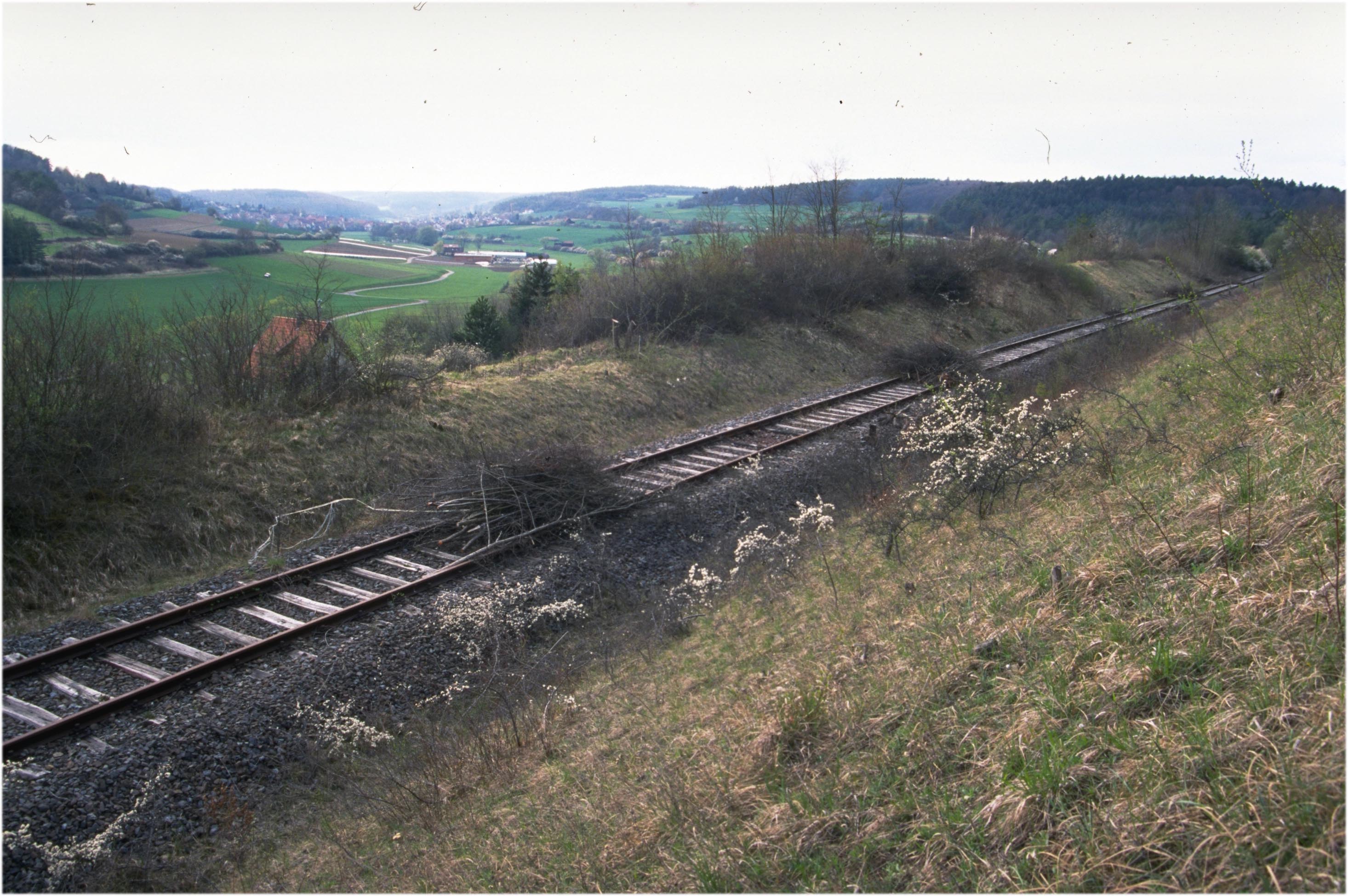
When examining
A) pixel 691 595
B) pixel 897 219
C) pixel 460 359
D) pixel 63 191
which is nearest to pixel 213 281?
pixel 63 191

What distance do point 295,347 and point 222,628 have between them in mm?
7351

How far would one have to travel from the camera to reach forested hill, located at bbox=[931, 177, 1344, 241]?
53.2 metres

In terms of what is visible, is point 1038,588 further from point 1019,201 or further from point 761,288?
point 1019,201

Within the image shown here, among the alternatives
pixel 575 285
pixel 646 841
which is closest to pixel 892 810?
pixel 646 841

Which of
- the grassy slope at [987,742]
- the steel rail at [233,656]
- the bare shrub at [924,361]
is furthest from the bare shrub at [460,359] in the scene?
the grassy slope at [987,742]

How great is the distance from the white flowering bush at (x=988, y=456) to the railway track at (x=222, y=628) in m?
3.54

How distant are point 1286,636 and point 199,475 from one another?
38.3ft

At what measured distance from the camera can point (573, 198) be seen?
47.6m

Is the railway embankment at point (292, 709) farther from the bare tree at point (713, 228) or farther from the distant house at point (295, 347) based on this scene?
the bare tree at point (713, 228)

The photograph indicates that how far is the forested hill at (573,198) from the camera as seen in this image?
4584cm

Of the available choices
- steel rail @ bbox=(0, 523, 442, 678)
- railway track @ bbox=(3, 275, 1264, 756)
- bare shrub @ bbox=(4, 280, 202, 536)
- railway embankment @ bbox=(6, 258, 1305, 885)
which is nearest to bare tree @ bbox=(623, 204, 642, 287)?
railway track @ bbox=(3, 275, 1264, 756)

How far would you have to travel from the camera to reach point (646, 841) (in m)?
4.05

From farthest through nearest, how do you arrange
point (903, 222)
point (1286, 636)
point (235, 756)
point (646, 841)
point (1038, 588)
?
point (903, 222) → point (235, 756) → point (1038, 588) → point (646, 841) → point (1286, 636)

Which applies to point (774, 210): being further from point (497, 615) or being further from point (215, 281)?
point (497, 615)
